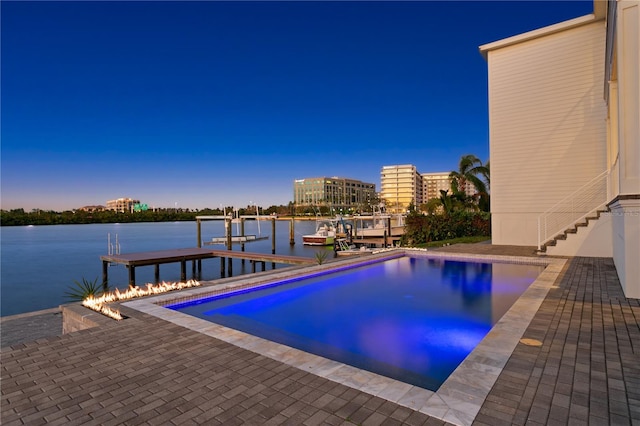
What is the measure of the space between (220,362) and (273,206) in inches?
4813

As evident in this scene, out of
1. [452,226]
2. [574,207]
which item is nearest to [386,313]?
[574,207]

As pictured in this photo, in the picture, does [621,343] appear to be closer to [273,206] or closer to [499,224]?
[499,224]

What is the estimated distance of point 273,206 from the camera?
408ft

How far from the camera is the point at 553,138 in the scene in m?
12.7

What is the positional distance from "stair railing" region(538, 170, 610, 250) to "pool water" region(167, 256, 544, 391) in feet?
12.4

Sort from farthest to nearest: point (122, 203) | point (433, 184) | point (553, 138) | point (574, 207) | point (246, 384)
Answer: point (122, 203), point (433, 184), point (553, 138), point (574, 207), point (246, 384)

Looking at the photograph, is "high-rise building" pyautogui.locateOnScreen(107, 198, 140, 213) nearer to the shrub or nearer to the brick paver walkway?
the shrub

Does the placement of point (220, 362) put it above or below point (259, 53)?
below

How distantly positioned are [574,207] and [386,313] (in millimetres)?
9841

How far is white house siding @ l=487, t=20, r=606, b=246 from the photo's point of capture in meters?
12.0

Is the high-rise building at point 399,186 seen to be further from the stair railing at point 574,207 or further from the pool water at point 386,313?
the pool water at point 386,313

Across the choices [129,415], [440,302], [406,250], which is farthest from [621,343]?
[406,250]

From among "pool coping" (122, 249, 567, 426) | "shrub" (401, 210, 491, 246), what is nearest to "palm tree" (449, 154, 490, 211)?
"shrub" (401, 210, 491, 246)

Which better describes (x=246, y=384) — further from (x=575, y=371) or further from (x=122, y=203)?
(x=122, y=203)
